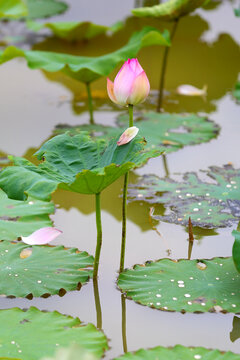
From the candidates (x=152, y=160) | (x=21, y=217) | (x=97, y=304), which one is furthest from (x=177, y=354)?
(x=152, y=160)

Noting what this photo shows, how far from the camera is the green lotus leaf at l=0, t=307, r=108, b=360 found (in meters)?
1.30

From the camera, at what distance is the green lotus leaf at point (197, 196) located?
6.46 feet

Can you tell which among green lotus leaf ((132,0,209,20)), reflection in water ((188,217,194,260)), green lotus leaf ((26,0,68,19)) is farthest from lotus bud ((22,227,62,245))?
green lotus leaf ((26,0,68,19))

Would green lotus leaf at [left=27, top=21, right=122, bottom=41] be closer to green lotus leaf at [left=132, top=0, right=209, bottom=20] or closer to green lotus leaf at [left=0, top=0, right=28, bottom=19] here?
green lotus leaf at [left=0, top=0, right=28, bottom=19]

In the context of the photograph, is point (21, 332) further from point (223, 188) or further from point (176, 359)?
point (223, 188)

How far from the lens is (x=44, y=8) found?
4168 millimetres

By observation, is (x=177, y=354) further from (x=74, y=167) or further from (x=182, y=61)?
(x=182, y=61)

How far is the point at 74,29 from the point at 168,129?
1.22 m

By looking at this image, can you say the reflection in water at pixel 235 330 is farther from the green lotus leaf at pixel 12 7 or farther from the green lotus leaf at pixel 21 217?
the green lotus leaf at pixel 12 7

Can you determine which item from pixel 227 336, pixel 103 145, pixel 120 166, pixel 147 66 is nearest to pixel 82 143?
pixel 103 145

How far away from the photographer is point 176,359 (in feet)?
4.17

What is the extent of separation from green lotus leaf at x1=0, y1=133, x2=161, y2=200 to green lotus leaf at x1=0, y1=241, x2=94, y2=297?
25 cm

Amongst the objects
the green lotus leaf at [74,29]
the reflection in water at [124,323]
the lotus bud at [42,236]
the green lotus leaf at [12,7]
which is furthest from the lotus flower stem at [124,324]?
the green lotus leaf at [74,29]

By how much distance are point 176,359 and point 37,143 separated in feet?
4.81
